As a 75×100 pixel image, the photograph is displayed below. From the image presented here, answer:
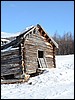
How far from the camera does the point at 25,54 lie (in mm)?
25531

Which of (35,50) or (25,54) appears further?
(35,50)

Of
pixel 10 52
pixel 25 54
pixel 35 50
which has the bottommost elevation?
pixel 25 54

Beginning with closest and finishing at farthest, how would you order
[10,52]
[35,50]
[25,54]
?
[25,54] → [10,52] → [35,50]

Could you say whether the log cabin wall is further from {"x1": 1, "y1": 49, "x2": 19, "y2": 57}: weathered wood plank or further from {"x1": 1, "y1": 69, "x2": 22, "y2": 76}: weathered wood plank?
{"x1": 1, "y1": 49, "x2": 19, "y2": 57}: weathered wood plank

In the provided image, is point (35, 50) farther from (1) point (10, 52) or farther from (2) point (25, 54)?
(1) point (10, 52)

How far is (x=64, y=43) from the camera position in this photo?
117m

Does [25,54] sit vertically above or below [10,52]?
below

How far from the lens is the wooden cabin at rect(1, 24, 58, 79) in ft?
82.7

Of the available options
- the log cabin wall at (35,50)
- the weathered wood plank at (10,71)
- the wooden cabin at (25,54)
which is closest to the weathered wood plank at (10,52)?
the wooden cabin at (25,54)

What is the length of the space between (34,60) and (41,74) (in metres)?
2.37

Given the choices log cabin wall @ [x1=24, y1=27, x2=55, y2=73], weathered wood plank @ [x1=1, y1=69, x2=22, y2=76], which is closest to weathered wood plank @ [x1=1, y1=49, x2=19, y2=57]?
log cabin wall @ [x1=24, y1=27, x2=55, y2=73]

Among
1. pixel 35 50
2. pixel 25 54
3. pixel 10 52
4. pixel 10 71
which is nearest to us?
pixel 25 54

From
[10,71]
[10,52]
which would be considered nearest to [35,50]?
[10,52]

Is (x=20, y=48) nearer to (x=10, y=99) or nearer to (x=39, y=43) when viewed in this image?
(x=39, y=43)
